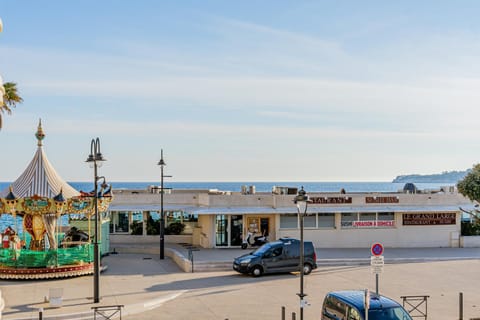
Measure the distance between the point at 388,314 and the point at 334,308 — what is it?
154 cm

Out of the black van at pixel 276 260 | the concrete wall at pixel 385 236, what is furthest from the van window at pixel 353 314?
the concrete wall at pixel 385 236

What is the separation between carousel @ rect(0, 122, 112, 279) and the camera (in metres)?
24.1

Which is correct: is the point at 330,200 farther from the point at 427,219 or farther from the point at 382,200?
the point at 427,219

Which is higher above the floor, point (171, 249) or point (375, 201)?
point (375, 201)

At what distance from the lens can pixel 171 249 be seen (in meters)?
31.3

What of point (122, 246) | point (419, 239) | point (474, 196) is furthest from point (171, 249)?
point (474, 196)

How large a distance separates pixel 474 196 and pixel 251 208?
13774 millimetres

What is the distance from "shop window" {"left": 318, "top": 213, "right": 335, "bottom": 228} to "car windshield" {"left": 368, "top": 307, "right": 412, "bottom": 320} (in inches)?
722

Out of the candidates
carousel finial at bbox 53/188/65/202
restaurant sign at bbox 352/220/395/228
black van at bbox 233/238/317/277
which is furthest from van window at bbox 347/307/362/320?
restaurant sign at bbox 352/220/395/228

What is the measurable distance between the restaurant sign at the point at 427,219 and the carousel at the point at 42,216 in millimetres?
17146

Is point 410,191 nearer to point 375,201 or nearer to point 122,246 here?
point 375,201

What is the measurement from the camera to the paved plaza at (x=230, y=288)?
18.2m

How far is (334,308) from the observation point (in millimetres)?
14703

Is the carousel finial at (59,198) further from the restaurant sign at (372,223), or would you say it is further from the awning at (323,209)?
the restaurant sign at (372,223)
